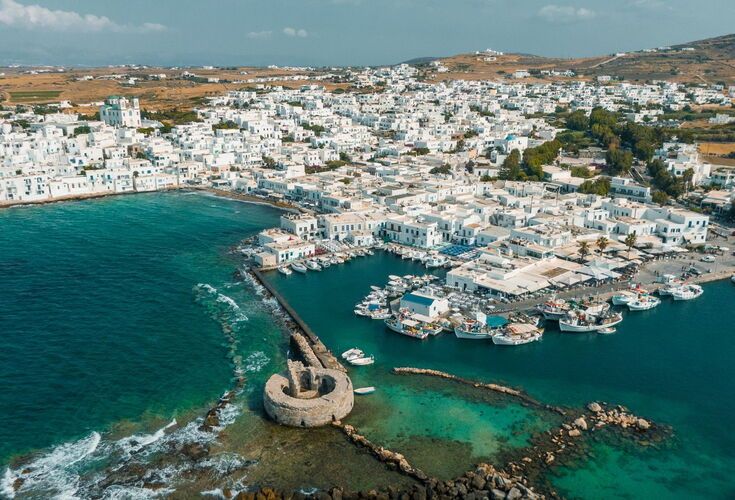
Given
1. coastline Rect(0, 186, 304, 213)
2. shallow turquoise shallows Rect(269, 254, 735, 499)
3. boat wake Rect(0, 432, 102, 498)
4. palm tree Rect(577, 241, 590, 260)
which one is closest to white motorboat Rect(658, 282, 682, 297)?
shallow turquoise shallows Rect(269, 254, 735, 499)

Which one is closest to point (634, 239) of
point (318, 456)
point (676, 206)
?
point (676, 206)

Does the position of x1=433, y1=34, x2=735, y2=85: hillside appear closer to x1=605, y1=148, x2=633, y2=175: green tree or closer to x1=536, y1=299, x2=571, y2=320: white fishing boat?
x1=605, y1=148, x2=633, y2=175: green tree

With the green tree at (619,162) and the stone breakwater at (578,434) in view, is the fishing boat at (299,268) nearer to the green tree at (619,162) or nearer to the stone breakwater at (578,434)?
the stone breakwater at (578,434)

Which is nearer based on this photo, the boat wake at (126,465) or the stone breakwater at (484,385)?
the boat wake at (126,465)

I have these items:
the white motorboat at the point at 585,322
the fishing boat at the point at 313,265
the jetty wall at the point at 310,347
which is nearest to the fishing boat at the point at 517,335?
the white motorboat at the point at 585,322

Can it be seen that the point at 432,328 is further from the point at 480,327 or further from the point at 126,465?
the point at 126,465

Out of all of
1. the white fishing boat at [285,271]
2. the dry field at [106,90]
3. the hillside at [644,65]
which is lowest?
the white fishing boat at [285,271]
